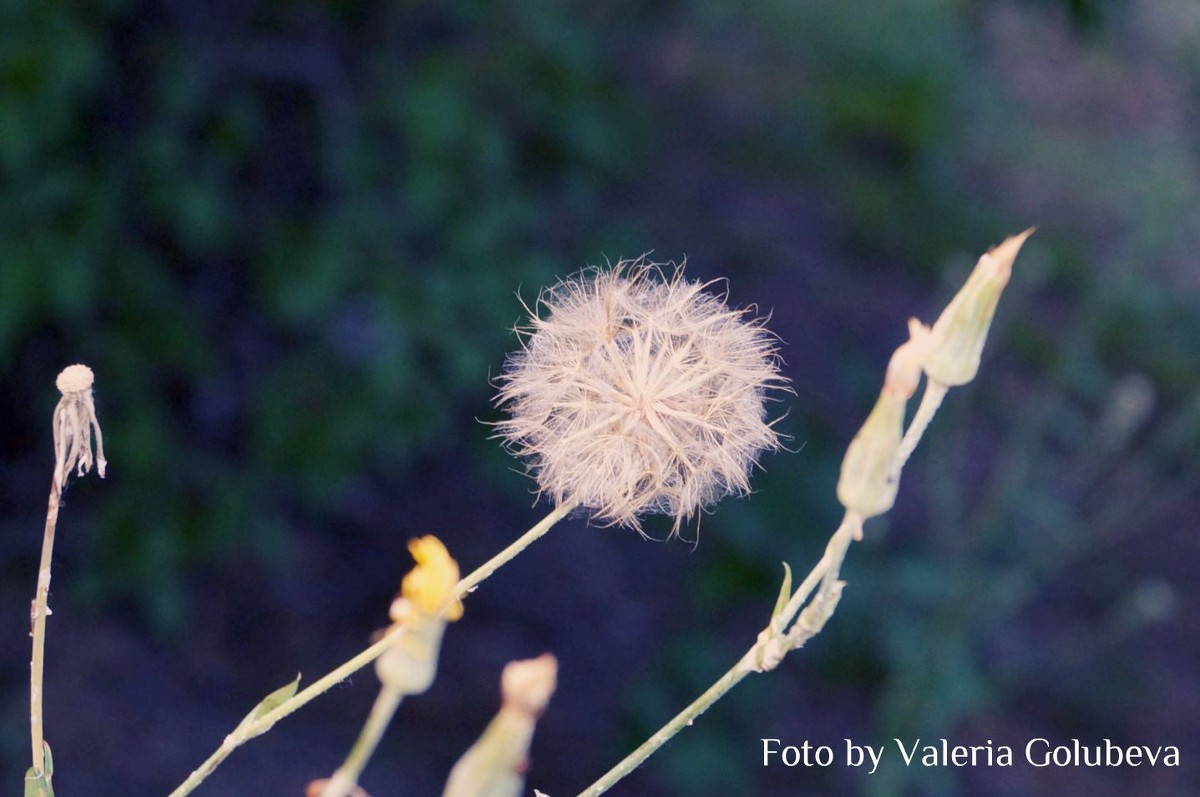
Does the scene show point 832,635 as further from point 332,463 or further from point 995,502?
point 332,463

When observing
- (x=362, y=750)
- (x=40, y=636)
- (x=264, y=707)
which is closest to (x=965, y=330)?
(x=362, y=750)

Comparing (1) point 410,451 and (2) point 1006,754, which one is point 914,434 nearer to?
(1) point 410,451

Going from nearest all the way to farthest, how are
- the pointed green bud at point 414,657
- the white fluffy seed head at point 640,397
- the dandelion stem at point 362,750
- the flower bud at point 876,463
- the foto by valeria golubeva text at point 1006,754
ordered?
the dandelion stem at point 362,750 → the pointed green bud at point 414,657 → the flower bud at point 876,463 → the white fluffy seed head at point 640,397 → the foto by valeria golubeva text at point 1006,754

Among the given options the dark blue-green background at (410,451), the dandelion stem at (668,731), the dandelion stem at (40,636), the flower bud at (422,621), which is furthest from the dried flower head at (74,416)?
the dark blue-green background at (410,451)

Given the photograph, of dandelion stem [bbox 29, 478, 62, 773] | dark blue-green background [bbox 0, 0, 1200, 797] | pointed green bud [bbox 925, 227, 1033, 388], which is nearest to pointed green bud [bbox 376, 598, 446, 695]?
dandelion stem [bbox 29, 478, 62, 773]

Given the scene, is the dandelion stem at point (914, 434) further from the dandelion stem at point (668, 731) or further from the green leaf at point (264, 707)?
the green leaf at point (264, 707)

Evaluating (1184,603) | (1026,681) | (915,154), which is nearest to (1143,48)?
(915,154)
